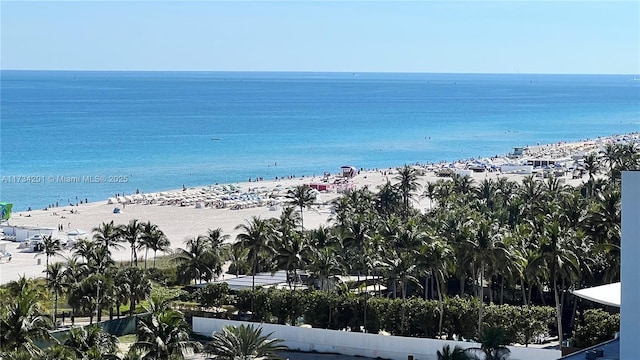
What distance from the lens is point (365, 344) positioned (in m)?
41.8

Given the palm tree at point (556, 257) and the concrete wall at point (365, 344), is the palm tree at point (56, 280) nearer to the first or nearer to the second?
the concrete wall at point (365, 344)

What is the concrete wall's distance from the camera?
130ft

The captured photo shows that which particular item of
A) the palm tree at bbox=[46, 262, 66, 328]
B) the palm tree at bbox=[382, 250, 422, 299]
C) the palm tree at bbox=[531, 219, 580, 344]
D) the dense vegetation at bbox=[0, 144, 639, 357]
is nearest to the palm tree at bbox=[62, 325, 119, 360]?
the dense vegetation at bbox=[0, 144, 639, 357]

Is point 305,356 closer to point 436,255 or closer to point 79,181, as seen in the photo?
point 436,255

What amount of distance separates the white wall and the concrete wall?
14605 mm

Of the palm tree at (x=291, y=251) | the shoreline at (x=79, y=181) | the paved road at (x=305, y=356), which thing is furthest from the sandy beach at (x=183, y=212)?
the paved road at (x=305, y=356)

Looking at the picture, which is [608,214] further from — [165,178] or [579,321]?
[165,178]

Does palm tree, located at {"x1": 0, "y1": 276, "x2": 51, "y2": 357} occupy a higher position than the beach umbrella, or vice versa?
the beach umbrella

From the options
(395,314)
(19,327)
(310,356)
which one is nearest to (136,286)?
(310,356)

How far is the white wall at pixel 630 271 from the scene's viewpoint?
77.0ft

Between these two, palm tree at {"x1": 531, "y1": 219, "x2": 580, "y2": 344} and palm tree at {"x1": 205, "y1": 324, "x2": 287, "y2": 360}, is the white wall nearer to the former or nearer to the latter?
palm tree at {"x1": 205, "y1": 324, "x2": 287, "y2": 360}

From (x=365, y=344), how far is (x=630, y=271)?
19.4 metres

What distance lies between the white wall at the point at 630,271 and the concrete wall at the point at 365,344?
14.6m

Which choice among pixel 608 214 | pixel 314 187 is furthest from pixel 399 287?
pixel 314 187
